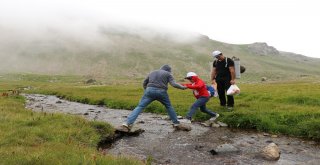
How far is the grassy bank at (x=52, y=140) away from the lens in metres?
8.82

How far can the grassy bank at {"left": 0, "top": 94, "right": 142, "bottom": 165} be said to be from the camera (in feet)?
28.9

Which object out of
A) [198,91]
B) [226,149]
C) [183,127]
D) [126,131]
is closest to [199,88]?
[198,91]

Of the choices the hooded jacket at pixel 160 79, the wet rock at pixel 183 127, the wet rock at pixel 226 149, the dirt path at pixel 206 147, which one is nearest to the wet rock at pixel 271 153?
the dirt path at pixel 206 147

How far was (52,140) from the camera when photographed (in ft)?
38.9

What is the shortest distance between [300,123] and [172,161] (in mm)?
8378

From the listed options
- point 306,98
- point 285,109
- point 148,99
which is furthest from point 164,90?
point 306,98

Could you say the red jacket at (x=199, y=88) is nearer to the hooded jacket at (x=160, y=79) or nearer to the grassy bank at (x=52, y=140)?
the hooded jacket at (x=160, y=79)

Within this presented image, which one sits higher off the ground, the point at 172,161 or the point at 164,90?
the point at 164,90

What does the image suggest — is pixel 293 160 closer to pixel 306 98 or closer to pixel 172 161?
pixel 172 161

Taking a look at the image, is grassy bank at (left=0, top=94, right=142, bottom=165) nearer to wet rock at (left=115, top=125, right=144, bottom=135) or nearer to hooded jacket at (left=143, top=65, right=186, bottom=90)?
wet rock at (left=115, top=125, right=144, bottom=135)

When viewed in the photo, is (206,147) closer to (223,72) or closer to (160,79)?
(160,79)

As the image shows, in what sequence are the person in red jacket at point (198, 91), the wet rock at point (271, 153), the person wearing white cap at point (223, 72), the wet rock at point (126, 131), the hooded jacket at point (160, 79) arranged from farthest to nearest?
the person wearing white cap at point (223, 72) → the person in red jacket at point (198, 91) → the hooded jacket at point (160, 79) → the wet rock at point (126, 131) → the wet rock at point (271, 153)

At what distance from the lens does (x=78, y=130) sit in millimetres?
13562

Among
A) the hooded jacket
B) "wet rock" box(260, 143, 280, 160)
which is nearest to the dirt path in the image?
"wet rock" box(260, 143, 280, 160)
